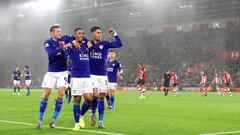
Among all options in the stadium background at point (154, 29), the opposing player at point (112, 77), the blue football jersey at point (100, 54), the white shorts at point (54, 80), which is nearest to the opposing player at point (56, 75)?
the white shorts at point (54, 80)

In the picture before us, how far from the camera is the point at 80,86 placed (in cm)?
1079

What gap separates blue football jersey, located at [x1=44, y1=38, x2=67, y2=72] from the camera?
37.3 feet

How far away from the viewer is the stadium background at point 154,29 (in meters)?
52.2

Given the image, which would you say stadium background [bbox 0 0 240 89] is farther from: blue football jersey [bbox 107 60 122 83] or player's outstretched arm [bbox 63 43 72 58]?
player's outstretched arm [bbox 63 43 72 58]

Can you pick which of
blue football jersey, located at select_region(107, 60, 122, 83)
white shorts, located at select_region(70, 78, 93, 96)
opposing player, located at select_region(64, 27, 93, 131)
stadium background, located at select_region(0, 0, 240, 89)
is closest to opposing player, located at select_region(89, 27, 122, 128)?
opposing player, located at select_region(64, 27, 93, 131)

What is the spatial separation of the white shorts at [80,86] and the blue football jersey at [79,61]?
4.2 inches

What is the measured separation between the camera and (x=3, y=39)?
60.1 meters

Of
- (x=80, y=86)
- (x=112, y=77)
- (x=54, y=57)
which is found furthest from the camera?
(x=112, y=77)

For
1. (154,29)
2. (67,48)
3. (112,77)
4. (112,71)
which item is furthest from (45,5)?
(67,48)

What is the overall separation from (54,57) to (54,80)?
2.02ft

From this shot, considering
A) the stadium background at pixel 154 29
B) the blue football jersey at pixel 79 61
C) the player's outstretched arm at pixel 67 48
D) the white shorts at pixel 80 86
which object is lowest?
the white shorts at pixel 80 86

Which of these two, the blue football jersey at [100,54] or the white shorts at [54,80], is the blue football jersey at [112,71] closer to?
the blue football jersey at [100,54]

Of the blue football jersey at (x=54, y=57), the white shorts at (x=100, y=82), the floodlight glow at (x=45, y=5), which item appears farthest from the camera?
the floodlight glow at (x=45, y=5)

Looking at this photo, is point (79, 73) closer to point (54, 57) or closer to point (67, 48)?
point (67, 48)
